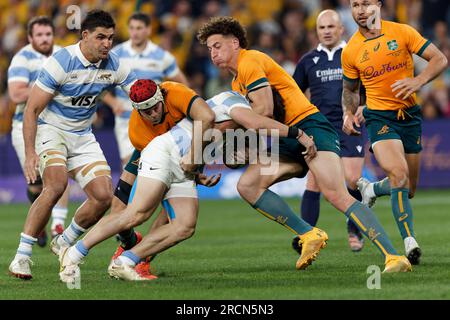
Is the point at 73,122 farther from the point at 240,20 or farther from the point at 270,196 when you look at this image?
the point at 240,20

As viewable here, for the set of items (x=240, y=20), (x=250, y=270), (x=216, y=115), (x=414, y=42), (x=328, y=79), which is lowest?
(x=250, y=270)

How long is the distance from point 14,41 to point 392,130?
15377 millimetres

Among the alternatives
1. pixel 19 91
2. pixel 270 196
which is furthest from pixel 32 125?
pixel 19 91

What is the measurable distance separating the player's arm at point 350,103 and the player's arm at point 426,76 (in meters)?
0.79

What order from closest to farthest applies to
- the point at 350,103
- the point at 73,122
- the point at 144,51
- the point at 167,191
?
the point at 167,191 < the point at 73,122 < the point at 350,103 < the point at 144,51

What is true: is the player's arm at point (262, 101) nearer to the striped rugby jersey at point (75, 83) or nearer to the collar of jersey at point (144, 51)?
the striped rugby jersey at point (75, 83)

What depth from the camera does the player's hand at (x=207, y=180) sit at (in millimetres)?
8250

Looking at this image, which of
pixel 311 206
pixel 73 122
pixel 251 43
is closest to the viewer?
pixel 73 122

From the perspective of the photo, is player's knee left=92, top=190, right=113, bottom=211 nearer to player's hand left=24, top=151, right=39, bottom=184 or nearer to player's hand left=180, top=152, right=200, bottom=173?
player's hand left=24, top=151, right=39, bottom=184

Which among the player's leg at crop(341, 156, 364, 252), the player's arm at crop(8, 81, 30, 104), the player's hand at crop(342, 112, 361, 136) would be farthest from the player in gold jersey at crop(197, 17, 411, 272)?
the player's arm at crop(8, 81, 30, 104)

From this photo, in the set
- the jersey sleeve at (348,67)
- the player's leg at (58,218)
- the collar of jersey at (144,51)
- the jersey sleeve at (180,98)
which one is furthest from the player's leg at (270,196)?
the collar of jersey at (144,51)

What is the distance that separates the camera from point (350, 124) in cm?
975

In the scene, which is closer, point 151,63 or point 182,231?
point 182,231

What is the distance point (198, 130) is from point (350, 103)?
220 centimetres
